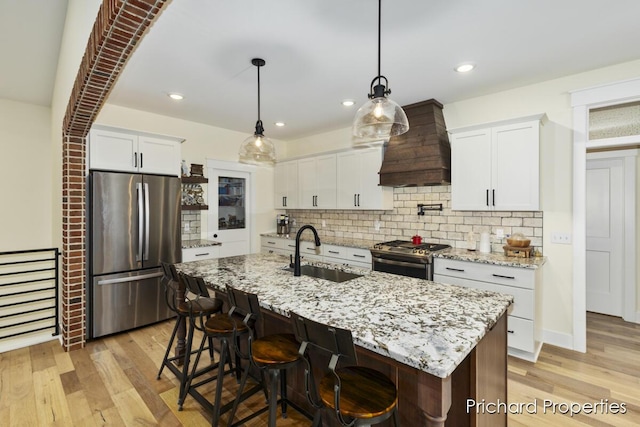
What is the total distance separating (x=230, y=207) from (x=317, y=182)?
1.55m

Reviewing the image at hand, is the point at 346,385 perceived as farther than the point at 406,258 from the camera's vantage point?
No

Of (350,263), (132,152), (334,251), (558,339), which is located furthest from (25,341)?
(558,339)

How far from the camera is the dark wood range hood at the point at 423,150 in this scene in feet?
12.2

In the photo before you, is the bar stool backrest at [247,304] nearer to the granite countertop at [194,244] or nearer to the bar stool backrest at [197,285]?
the bar stool backrest at [197,285]

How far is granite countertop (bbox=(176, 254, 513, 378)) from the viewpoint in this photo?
1174 mm

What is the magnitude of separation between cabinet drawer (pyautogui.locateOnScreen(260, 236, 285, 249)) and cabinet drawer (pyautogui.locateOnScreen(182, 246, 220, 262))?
1128 millimetres

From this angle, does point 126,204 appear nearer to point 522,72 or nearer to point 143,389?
point 143,389

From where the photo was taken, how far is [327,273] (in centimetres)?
258

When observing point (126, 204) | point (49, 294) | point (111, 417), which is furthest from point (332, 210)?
point (49, 294)

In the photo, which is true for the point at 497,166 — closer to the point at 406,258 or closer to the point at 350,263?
the point at 406,258

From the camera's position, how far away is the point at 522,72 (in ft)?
9.99

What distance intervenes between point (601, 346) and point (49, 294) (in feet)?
22.7

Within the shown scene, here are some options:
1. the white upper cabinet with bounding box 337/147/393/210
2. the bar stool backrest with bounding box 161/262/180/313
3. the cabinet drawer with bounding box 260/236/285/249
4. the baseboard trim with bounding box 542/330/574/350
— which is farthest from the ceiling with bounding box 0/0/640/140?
the baseboard trim with bounding box 542/330/574/350

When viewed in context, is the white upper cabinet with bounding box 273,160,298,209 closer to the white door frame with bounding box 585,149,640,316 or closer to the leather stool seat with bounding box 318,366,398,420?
the leather stool seat with bounding box 318,366,398,420
